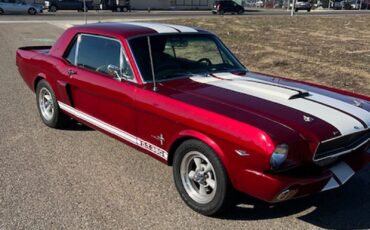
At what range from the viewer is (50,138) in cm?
566

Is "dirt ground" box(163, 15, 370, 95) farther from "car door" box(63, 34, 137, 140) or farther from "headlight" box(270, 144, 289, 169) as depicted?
"headlight" box(270, 144, 289, 169)

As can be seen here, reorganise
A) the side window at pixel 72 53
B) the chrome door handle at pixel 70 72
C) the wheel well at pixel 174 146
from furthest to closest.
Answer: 1. the side window at pixel 72 53
2. the chrome door handle at pixel 70 72
3. the wheel well at pixel 174 146

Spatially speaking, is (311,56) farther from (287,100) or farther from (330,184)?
(330,184)

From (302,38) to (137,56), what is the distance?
14.1 m

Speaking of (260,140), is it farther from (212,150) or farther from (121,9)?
(121,9)

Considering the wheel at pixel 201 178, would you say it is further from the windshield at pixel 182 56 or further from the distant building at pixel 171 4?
the distant building at pixel 171 4

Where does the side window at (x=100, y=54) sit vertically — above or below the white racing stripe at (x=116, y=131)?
above

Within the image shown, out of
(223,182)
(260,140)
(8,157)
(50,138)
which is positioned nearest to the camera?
(260,140)

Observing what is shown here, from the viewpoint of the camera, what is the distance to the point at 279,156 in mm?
3197

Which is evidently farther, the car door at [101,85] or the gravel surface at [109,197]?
the car door at [101,85]

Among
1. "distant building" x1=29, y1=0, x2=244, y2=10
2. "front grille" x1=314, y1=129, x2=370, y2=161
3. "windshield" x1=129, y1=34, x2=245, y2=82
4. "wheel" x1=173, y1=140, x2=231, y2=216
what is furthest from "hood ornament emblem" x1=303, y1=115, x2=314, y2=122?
"distant building" x1=29, y1=0, x2=244, y2=10

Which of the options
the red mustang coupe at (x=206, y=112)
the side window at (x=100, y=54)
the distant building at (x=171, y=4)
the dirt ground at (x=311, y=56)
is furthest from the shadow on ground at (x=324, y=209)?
the distant building at (x=171, y=4)

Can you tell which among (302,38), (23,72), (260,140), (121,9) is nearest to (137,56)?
(260,140)

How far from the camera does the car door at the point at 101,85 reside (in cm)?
446
